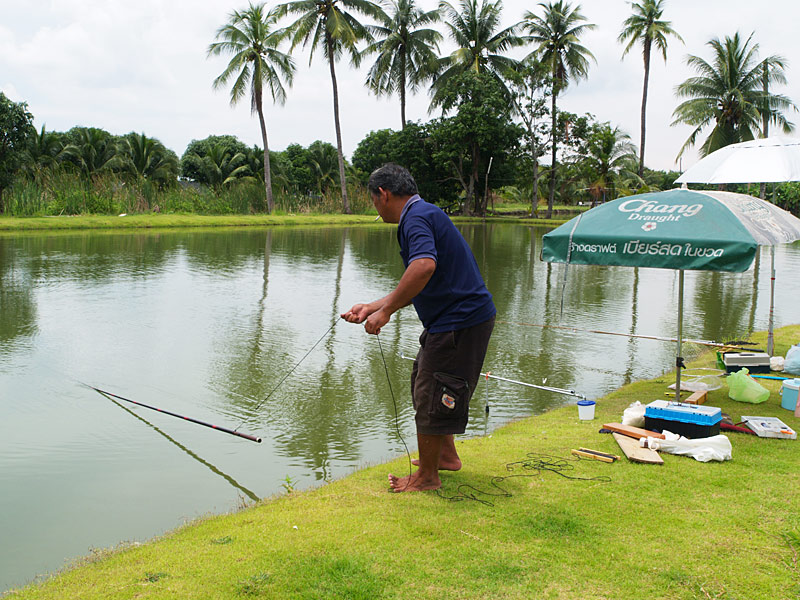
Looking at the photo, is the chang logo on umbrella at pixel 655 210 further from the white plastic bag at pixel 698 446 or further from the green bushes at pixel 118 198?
the green bushes at pixel 118 198

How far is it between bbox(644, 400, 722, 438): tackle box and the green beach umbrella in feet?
1.84

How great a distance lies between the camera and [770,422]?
5008 mm

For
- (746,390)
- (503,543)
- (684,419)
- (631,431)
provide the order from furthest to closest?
1. (746,390)
2. (631,431)
3. (684,419)
4. (503,543)

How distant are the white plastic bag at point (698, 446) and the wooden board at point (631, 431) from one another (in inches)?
3.4

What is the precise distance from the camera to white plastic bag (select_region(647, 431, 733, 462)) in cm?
437

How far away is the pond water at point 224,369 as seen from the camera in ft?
15.4

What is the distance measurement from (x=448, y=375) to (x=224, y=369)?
4803mm

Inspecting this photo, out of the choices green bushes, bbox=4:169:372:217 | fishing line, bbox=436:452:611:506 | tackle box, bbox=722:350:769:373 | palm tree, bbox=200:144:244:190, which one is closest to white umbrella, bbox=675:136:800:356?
tackle box, bbox=722:350:769:373

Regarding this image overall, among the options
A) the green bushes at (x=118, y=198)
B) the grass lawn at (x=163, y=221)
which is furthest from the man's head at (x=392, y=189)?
the green bushes at (x=118, y=198)

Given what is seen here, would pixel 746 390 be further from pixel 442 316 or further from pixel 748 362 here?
pixel 442 316

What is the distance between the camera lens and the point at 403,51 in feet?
137

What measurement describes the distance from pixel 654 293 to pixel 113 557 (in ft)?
42.5

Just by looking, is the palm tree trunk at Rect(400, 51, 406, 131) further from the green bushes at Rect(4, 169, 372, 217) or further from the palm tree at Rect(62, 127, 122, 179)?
the palm tree at Rect(62, 127, 122, 179)

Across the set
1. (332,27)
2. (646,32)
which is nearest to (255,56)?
(332,27)
